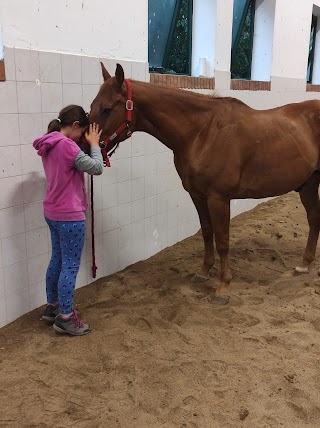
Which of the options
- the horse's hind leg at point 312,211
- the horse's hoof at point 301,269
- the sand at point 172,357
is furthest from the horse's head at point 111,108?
the horse's hoof at point 301,269

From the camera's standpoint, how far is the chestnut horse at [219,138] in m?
2.54

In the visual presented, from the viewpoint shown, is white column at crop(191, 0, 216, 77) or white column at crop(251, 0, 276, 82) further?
white column at crop(251, 0, 276, 82)

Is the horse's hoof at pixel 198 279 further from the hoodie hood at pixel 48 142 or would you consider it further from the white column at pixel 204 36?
the white column at pixel 204 36

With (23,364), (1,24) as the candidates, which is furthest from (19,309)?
(1,24)

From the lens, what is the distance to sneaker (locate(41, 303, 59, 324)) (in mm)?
2576

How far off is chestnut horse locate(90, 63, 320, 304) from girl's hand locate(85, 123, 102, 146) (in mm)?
65

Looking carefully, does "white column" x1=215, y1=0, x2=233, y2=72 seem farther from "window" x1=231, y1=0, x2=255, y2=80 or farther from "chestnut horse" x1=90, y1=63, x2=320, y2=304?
"chestnut horse" x1=90, y1=63, x2=320, y2=304

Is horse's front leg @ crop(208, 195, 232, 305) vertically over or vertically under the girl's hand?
under

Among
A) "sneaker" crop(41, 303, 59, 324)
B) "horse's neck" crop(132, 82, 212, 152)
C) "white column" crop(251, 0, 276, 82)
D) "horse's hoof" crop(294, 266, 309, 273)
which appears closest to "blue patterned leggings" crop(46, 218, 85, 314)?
"sneaker" crop(41, 303, 59, 324)

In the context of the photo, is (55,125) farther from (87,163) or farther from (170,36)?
(170,36)

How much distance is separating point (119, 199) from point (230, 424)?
197cm

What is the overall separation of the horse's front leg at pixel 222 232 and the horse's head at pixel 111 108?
78 cm

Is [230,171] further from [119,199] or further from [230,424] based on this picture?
[230,424]

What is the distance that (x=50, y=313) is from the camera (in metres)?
2.58
